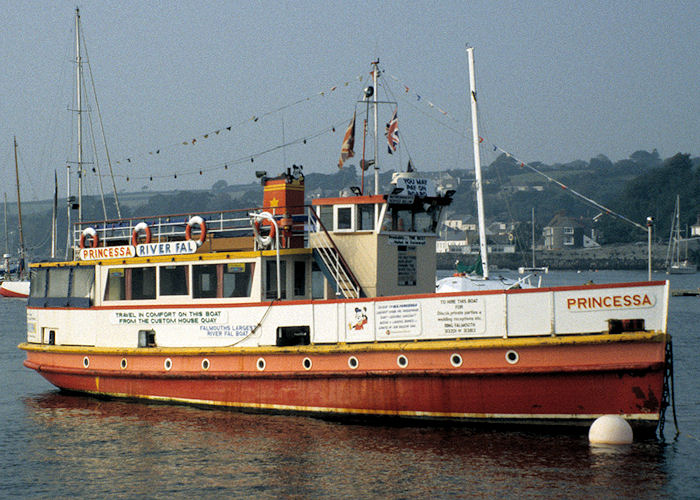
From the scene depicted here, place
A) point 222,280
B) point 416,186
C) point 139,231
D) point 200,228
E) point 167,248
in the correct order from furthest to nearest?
1. point 139,231
2. point 200,228
3. point 167,248
4. point 416,186
5. point 222,280

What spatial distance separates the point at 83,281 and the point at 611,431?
44.3 feet

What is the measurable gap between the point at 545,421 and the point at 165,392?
29.0ft

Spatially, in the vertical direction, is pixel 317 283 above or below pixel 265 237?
below

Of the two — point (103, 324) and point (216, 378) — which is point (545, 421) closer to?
point (216, 378)

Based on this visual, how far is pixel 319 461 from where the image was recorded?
47.5ft

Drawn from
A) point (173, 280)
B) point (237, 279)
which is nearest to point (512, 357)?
point (237, 279)

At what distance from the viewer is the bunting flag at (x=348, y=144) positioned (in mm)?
19719

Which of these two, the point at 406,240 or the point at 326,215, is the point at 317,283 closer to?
the point at 326,215

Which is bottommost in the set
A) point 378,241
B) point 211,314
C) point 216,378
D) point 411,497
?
point 411,497

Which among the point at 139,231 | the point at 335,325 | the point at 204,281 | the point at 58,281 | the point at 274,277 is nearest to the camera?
the point at 335,325

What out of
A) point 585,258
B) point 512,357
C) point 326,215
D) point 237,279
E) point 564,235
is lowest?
point 512,357

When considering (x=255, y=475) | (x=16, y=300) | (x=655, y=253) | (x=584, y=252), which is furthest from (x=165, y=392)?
(x=584, y=252)

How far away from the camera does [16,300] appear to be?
82.6m

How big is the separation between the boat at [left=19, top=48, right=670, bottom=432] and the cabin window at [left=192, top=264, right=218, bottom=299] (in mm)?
30
